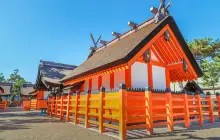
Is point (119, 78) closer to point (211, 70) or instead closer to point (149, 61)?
point (149, 61)

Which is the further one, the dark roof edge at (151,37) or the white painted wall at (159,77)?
the white painted wall at (159,77)

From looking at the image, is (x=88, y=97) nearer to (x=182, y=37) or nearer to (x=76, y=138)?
(x=76, y=138)

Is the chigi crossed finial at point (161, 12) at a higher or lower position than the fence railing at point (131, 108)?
higher

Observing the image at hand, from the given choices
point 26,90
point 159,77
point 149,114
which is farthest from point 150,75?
point 26,90

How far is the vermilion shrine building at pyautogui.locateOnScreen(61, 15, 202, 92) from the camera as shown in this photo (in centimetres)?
665

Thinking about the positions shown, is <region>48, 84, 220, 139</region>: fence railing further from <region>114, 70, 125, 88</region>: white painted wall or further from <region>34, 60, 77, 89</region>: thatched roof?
<region>34, 60, 77, 89</region>: thatched roof

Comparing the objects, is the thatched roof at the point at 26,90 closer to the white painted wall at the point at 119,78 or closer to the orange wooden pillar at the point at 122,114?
the white painted wall at the point at 119,78

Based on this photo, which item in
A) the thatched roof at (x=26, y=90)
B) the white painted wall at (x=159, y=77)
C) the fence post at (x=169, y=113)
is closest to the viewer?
the fence post at (x=169, y=113)

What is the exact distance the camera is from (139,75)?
8234 millimetres

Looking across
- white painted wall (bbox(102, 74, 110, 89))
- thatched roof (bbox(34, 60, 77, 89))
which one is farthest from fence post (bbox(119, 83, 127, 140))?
thatched roof (bbox(34, 60, 77, 89))

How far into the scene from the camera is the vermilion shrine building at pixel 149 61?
21.8ft

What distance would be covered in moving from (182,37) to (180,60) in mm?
1408

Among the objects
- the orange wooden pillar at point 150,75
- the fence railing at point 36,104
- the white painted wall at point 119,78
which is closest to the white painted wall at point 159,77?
the orange wooden pillar at point 150,75

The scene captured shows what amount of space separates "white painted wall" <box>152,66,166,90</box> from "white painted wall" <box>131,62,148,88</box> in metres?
0.68
